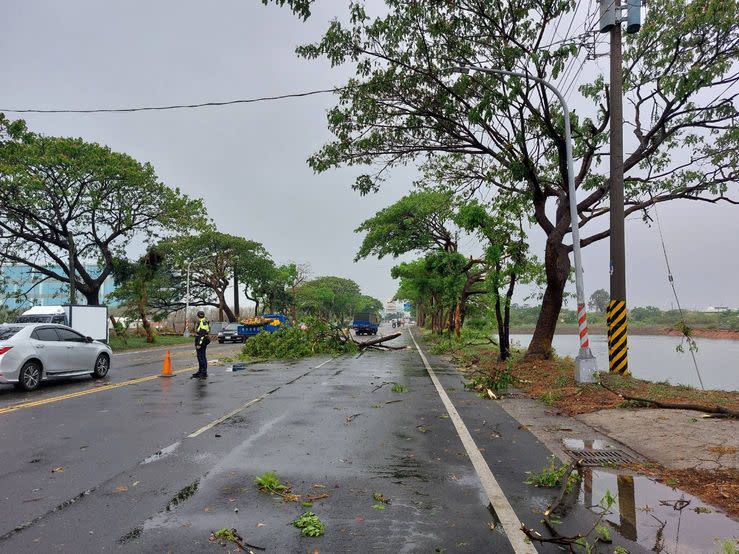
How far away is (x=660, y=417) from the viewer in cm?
896

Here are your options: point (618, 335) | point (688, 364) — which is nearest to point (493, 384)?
point (618, 335)

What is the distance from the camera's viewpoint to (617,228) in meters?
13.5

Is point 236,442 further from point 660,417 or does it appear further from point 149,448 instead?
point 660,417

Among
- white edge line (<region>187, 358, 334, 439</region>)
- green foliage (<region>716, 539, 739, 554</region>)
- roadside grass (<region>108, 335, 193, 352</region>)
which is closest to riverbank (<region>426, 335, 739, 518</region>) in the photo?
green foliage (<region>716, 539, 739, 554</region>)

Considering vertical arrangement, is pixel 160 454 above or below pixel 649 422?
above

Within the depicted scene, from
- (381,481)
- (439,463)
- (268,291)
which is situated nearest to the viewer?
(381,481)

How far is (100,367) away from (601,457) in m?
13.5

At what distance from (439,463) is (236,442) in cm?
280

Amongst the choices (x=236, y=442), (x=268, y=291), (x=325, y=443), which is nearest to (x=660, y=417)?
(x=325, y=443)

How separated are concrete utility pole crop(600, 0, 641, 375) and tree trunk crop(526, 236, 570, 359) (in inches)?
121

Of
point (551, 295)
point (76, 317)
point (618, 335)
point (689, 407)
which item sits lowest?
point (689, 407)

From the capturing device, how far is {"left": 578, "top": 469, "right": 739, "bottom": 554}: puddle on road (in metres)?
4.32

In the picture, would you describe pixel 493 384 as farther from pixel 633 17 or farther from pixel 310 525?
pixel 310 525

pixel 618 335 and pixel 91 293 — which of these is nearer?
pixel 618 335
